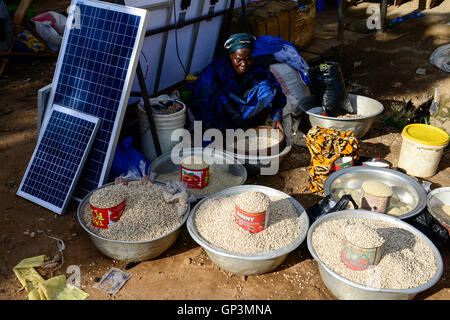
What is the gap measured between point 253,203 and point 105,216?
1054 mm

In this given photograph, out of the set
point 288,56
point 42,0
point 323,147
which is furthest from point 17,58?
point 323,147

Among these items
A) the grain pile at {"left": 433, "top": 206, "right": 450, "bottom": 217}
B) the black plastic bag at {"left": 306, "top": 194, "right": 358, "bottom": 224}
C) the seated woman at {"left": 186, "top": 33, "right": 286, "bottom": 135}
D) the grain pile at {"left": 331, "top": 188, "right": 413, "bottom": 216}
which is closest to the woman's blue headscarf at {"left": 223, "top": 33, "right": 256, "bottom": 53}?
the seated woman at {"left": 186, "top": 33, "right": 286, "bottom": 135}

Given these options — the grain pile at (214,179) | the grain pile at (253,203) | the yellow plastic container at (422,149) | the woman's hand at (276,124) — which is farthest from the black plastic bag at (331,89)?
the grain pile at (253,203)

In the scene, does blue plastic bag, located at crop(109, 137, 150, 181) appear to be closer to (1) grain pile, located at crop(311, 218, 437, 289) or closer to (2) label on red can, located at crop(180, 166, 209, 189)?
(2) label on red can, located at crop(180, 166, 209, 189)

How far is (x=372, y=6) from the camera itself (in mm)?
9820

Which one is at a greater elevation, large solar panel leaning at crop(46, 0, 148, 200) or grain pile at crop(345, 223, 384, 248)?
large solar panel leaning at crop(46, 0, 148, 200)

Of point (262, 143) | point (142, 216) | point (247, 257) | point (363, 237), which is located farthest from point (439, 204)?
point (142, 216)

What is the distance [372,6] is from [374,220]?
8462 millimetres

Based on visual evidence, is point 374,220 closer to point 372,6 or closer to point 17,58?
point 17,58

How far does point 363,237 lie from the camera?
8.17 ft

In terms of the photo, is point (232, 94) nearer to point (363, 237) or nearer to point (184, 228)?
point (184, 228)

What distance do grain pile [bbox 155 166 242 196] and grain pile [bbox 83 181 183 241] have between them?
450 millimetres

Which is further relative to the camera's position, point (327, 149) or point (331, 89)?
point (331, 89)

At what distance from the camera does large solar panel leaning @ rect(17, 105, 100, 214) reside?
133 inches
